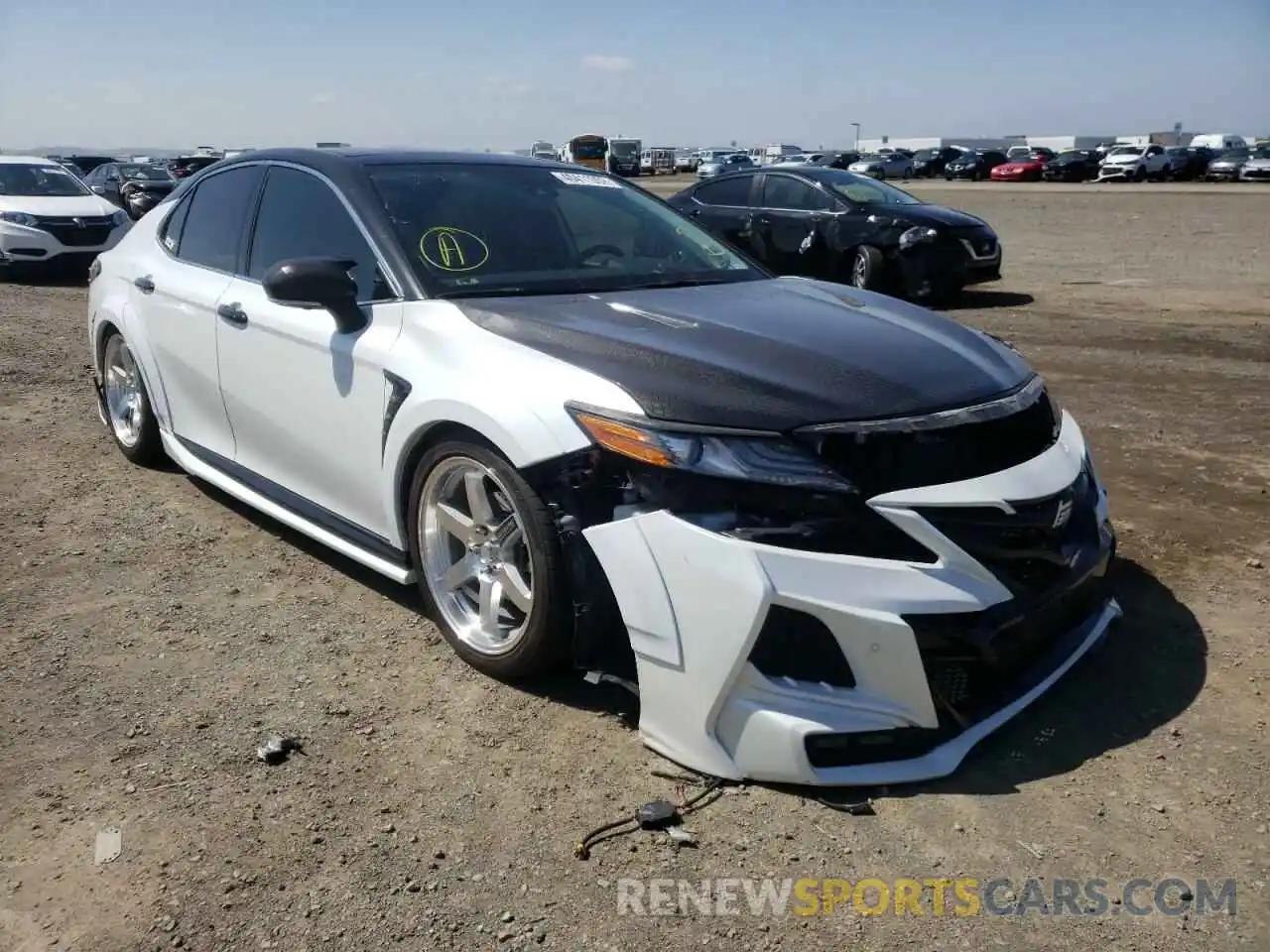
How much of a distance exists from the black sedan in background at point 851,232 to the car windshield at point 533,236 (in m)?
7.57

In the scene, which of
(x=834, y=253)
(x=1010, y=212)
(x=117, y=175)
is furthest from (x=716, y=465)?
(x=1010, y=212)

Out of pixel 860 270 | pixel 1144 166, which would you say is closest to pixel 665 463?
pixel 860 270

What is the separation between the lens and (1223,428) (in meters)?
6.42

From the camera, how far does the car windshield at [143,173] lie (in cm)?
2217

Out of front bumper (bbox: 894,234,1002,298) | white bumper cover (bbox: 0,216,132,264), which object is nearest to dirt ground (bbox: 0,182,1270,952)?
front bumper (bbox: 894,234,1002,298)

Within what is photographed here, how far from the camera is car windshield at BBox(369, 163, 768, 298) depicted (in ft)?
12.6

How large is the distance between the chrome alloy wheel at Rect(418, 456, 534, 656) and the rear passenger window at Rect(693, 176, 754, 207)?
10.2 meters

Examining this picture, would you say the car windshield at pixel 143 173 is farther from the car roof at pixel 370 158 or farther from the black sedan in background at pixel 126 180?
the car roof at pixel 370 158

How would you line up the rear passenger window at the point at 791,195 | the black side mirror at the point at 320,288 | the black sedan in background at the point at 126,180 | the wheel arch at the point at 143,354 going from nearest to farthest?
the black side mirror at the point at 320,288 → the wheel arch at the point at 143,354 → the rear passenger window at the point at 791,195 → the black sedan in background at the point at 126,180

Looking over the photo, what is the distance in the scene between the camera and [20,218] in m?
14.4

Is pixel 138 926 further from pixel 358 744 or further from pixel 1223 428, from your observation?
pixel 1223 428

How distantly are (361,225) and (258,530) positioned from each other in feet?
5.42

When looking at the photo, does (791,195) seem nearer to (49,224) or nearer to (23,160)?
(49,224)

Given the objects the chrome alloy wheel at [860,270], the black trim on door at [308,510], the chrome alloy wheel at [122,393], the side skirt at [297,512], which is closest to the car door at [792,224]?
the chrome alloy wheel at [860,270]
